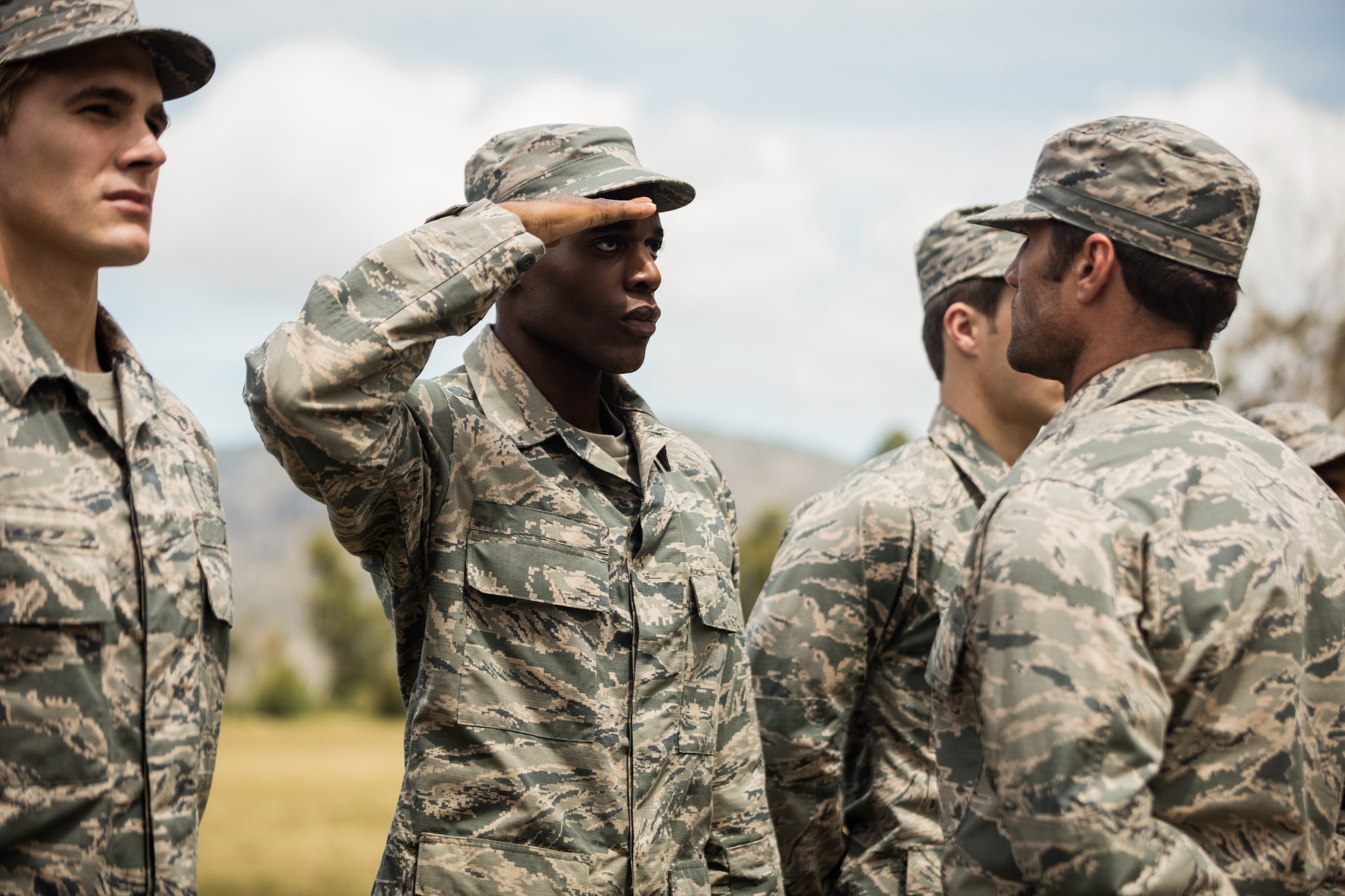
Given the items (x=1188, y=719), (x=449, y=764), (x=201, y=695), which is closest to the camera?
(x=1188, y=719)

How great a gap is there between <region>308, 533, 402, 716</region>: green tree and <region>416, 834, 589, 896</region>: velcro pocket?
56.5 m

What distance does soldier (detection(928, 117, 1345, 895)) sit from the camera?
205cm

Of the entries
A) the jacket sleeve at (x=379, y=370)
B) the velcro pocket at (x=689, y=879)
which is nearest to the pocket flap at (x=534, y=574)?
the jacket sleeve at (x=379, y=370)

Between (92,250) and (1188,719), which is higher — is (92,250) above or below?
above

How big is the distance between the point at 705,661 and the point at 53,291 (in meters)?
1.66

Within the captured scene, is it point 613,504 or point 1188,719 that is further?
point 613,504

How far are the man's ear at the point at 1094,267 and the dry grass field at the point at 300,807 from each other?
17524 millimetres

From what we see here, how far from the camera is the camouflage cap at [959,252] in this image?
159 inches

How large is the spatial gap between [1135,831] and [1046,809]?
0.48 feet

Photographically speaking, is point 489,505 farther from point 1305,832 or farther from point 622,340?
point 1305,832

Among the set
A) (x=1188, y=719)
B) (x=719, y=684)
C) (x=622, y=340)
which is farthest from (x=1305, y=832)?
(x=622, y=340)

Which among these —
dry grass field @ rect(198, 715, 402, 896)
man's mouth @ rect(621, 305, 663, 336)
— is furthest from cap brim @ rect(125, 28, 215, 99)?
dry grass field @ rect(198, 715, 402, 896)

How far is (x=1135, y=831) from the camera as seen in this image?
6.63 feet

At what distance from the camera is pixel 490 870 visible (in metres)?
2.59
